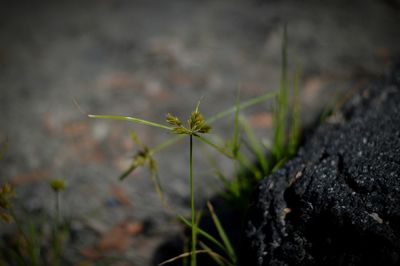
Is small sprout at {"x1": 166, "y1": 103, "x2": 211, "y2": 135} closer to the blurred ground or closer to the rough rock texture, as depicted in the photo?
the rough rock texture

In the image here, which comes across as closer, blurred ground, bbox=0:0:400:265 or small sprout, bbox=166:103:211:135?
small sprout, bbox=166:103:211:135

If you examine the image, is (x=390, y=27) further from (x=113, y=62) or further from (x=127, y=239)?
(x=127, y=239)

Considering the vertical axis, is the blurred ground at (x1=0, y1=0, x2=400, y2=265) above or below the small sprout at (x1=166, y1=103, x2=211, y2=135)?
above

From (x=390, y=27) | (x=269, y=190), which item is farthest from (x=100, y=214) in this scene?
(x=390, y=27)

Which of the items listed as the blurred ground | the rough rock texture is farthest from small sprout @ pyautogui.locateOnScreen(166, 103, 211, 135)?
the blurred ground

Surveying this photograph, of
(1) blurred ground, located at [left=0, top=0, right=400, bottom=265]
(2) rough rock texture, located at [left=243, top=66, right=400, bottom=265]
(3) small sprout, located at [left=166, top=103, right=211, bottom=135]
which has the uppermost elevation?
(1) blurred ground, located at [left=0, top=0, right=400, bottom=265]

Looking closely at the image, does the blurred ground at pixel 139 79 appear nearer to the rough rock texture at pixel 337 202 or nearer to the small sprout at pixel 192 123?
the rough rock texture at pixel 337 202
